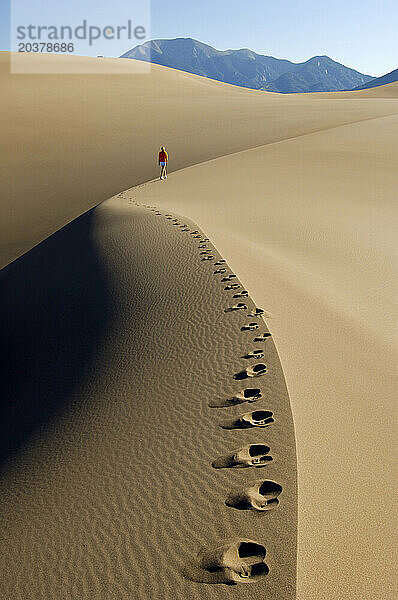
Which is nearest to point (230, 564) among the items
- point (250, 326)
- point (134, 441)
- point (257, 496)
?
point (257, 496)

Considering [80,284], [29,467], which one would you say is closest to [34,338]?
[80,284]

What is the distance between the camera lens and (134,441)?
13.8 feet

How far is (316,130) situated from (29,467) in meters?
21.9

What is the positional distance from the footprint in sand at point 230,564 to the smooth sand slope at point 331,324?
219mm

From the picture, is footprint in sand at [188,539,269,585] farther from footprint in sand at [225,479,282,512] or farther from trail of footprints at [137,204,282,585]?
footprint in sand at [225,479,282,512]

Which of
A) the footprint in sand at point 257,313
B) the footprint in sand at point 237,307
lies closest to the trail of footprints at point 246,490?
the footprint in sand at point 257,313

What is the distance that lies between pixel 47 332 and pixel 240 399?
3525mm

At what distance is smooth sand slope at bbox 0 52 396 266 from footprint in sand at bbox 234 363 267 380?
11860 millimetres

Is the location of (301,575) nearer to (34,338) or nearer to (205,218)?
(34,338)

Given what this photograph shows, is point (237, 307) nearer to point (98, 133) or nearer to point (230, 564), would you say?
point (230, 564)

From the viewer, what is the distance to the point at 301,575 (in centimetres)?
280

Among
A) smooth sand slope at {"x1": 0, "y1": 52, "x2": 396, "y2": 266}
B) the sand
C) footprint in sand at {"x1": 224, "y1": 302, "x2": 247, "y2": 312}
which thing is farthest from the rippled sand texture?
smooth sand slope at {"x1": 0, "y1": 52, "x2": 396, "y2": 266}

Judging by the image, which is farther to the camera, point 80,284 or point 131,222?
point 131,222

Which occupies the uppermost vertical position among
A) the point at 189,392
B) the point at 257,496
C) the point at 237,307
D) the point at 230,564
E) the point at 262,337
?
the point at 237,307
